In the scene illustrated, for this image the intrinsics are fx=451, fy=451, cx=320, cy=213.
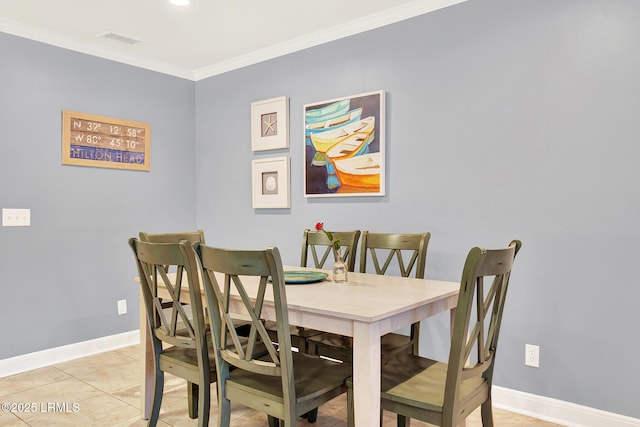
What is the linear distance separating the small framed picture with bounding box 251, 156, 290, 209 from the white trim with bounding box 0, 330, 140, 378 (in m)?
1.56

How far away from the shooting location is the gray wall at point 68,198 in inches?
125

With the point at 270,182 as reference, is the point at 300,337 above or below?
below

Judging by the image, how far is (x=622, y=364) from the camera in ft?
7.40

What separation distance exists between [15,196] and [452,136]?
3016mm

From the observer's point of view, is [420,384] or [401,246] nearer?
[420,384]

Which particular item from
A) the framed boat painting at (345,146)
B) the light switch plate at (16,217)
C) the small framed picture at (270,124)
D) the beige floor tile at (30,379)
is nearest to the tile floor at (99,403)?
the beige floor tile at (30,379)

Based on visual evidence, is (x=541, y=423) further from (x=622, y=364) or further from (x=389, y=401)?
(x=389, y=401)

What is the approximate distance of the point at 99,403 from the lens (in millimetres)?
2648

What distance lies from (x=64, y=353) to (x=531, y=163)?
350 centimetres

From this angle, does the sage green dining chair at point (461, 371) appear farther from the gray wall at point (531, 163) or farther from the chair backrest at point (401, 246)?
the gray wall at point (531, 163)

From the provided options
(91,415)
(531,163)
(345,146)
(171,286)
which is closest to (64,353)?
(91,415)

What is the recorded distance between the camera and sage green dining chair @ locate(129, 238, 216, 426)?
6.14ft

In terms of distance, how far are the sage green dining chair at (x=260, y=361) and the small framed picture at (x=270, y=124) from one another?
79.3 inches

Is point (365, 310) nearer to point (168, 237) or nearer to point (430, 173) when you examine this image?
point (430, 173)
